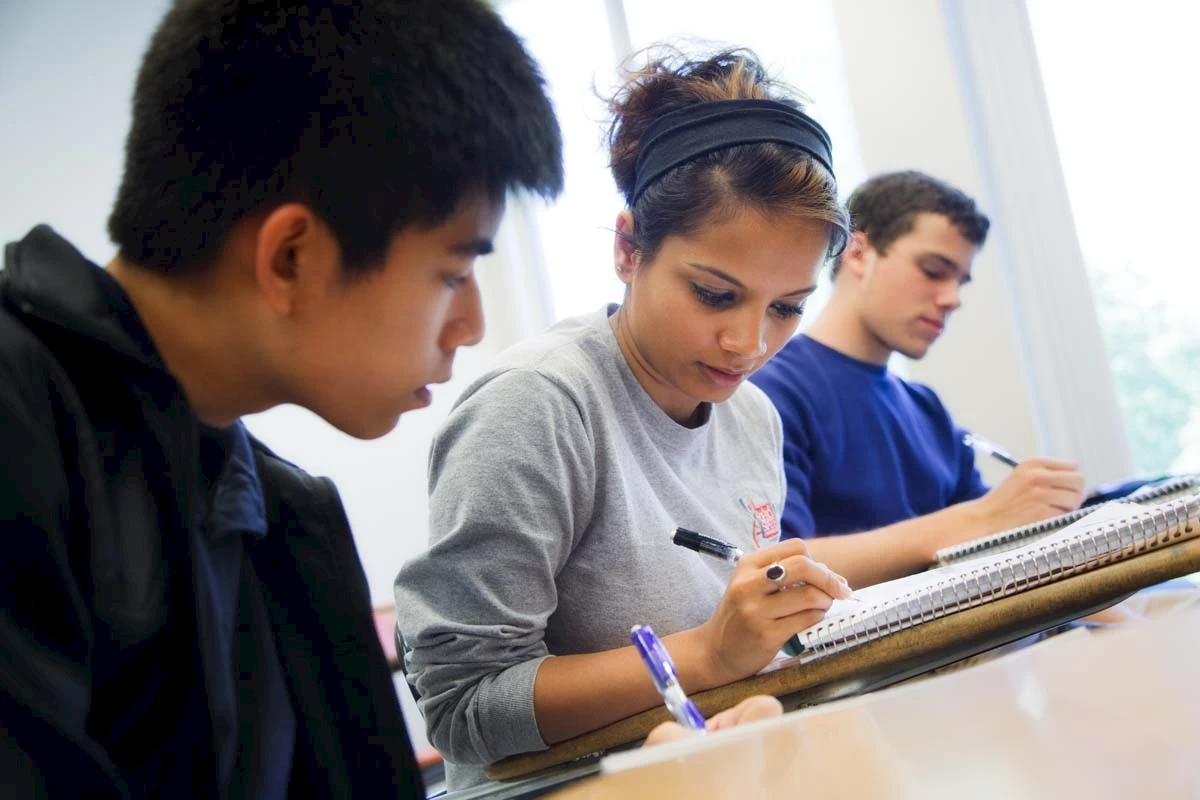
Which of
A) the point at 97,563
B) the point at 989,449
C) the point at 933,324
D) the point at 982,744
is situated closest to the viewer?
the point at 982,744

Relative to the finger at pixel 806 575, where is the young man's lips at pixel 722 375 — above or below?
above

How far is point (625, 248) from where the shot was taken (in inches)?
41.5

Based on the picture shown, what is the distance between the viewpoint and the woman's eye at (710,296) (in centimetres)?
97

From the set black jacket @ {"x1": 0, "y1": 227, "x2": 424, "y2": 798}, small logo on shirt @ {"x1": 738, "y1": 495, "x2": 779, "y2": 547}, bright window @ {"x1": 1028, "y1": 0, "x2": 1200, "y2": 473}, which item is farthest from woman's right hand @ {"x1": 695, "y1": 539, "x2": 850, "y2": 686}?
bright window @ {"x1": 1028, "y1": 0, "x2": 1200, "y2": 473}

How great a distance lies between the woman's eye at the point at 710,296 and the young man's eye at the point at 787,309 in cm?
5

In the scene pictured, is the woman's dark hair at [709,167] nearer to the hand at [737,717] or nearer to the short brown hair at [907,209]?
the hand at [737,717]

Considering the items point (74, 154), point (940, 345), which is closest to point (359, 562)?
point (940, 345)

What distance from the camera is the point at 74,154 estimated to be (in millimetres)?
2332

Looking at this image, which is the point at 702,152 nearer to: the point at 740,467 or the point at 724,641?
the point at 740,467

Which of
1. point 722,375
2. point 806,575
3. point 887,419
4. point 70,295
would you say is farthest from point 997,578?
point 887,419

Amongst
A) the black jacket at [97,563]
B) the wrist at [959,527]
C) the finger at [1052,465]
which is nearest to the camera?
the black jacket at [97,563]

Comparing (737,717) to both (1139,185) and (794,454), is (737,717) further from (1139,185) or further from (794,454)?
(1139,185)

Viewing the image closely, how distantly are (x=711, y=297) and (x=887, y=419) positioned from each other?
0.76 meters

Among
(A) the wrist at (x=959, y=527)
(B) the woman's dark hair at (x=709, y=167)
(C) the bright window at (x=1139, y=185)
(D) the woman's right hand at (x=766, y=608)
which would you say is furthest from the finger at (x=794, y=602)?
(C) the bright window at (x=1139, y=185)
